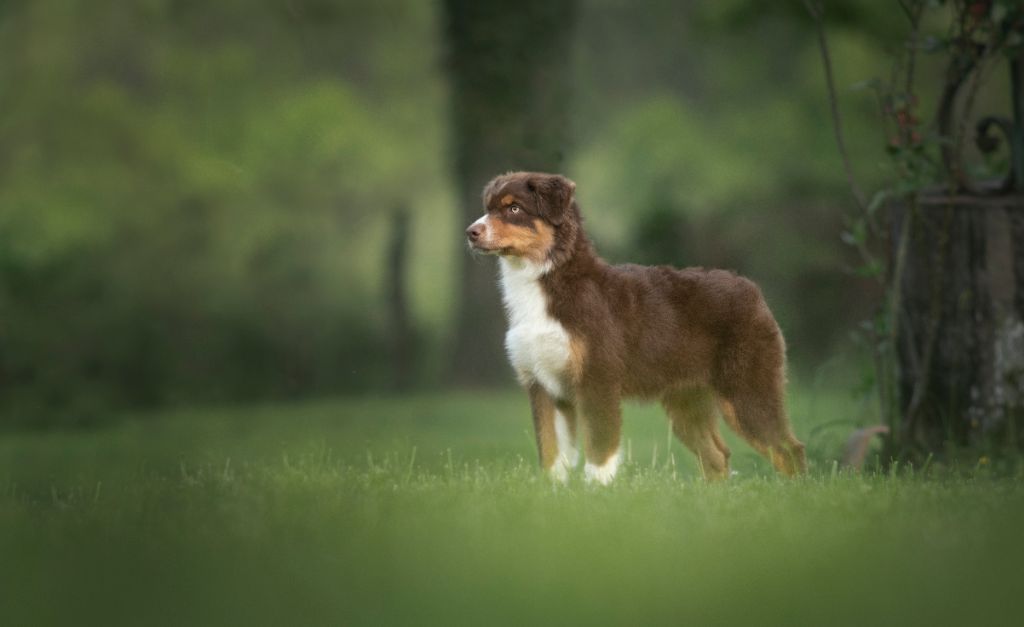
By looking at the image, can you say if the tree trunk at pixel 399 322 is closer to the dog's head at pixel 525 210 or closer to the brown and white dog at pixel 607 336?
the brown and white dog at pixel 607 336

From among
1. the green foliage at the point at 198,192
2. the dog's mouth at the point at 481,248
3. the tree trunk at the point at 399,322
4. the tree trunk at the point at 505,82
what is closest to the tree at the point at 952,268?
the dog's mouth at the point at 481,248

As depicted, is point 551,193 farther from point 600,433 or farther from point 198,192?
point 198,192

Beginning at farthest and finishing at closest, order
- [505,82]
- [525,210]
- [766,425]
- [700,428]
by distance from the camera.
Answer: [505,82] → [700,428] → [766,425] → [525,210]

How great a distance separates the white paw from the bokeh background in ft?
20.7

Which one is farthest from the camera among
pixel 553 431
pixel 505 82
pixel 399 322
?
pixel 399 322

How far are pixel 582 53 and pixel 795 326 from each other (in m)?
8.54

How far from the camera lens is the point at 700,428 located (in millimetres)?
6324

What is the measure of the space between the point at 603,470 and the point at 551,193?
1.28 meters

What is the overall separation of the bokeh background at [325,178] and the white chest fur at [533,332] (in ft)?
19.7

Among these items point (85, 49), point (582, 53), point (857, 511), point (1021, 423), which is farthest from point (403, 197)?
point (857, 511)

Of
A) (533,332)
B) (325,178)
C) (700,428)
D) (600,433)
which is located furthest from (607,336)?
(325,178)

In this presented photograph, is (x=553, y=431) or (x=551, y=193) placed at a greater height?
(x=551, y=193)

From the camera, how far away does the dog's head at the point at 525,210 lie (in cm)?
550

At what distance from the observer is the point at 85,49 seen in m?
18.0
